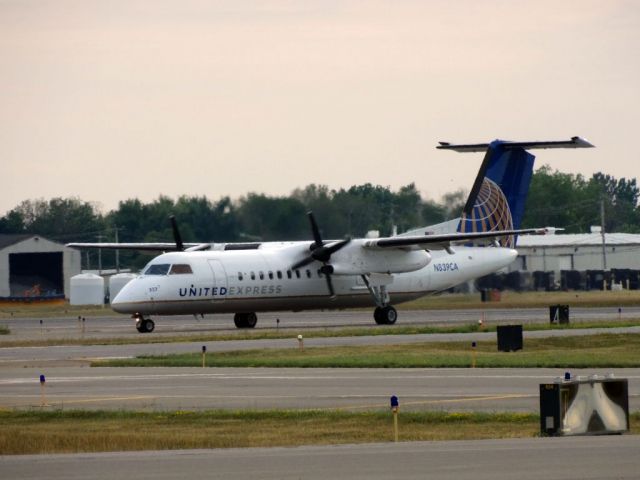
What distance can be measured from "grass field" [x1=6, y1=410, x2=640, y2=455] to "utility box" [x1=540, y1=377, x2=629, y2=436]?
3.10 ft

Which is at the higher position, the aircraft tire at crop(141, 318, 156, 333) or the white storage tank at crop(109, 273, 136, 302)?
the white storage tank at crop(109, 273, 136, 302)

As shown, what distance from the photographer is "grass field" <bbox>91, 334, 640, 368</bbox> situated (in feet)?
106

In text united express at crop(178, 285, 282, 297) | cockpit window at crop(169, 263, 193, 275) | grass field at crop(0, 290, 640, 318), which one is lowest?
grass field at crop(0, 290, 640, 318)

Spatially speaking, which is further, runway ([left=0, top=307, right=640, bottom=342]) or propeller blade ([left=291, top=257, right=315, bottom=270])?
runway ([left=0, top=307, right=640, bottom=342])

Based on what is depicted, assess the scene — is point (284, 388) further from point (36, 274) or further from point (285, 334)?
point (36, 274)

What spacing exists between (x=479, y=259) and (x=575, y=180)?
85.2 meters

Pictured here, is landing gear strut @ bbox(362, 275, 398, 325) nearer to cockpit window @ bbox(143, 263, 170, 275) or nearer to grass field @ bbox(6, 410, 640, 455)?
cockpit window @ bbox(143, 263, 170, 275)

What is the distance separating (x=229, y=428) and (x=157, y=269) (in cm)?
2813

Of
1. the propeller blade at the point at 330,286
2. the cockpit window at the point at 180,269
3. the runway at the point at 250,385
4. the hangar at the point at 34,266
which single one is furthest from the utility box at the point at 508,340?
the hangar at the point at 34,266

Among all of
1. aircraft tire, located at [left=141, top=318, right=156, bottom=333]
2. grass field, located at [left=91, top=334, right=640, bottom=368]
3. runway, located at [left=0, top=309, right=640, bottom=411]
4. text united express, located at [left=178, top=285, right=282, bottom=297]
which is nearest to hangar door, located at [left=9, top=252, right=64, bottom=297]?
aircraft tire, located at [left=141, top=318, right=156, bottom=333]

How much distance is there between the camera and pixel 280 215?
6425 centimetres

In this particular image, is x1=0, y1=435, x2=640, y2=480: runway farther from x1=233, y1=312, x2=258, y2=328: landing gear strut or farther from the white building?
the white building

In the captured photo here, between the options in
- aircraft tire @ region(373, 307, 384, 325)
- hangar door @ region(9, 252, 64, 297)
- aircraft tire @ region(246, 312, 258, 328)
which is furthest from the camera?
hangar door @ region(9, 252, 64, 297)

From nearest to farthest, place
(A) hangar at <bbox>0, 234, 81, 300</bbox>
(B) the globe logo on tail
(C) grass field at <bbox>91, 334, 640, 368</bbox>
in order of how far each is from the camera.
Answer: (C) grass field at <bbox>91, 334, 640, 368</bbox>
(B) the globe logo on tail
(A) hangar at <bbox>0, 234, 81, 300</bbox>
